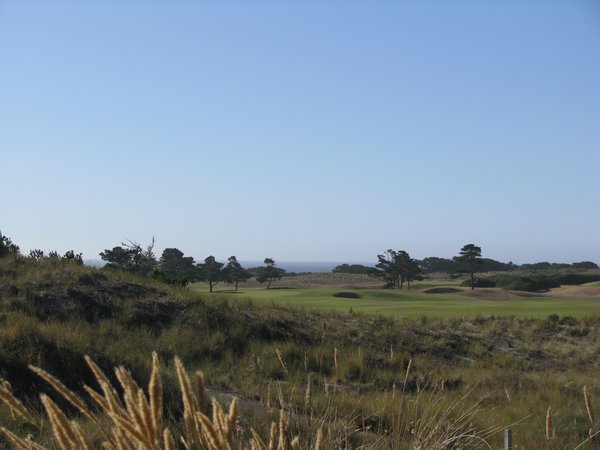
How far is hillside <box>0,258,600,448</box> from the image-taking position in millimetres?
6609

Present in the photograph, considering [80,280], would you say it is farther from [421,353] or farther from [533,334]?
[533,334]

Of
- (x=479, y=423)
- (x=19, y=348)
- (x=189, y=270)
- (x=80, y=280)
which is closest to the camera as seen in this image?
(x=479, y=423)

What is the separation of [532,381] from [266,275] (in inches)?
1793

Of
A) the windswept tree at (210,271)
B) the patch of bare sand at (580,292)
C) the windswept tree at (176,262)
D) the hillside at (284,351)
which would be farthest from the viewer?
the windswept tree at (210,271)

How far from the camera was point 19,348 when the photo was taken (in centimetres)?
739

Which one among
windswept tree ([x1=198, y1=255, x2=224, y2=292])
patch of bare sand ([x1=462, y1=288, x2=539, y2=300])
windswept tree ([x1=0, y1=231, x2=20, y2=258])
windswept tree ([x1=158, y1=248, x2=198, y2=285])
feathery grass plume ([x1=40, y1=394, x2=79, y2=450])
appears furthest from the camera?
windswept tree ([x1=198, y1=255, x2=224, y2=292])

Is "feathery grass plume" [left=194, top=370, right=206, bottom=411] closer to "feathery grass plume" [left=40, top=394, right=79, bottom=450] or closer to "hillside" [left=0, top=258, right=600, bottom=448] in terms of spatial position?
"feathery grass plume" [left=40, top=394, right=79, bottom=450]

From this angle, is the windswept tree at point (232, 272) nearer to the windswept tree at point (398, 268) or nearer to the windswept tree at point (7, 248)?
the windswept tree at point (398, 268)

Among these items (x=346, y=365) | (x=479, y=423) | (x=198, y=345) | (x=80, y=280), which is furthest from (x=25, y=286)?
(x=479, y=423)

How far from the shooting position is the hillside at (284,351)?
260 inches

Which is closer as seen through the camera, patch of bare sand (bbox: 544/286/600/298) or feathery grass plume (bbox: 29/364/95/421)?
feathery grass plume (bbox: 29/364/95/421)

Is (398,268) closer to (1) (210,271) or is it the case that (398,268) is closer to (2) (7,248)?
(1) (210,271)

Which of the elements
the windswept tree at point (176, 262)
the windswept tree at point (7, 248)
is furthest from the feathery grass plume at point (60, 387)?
the windswept tree at point (176, 262)

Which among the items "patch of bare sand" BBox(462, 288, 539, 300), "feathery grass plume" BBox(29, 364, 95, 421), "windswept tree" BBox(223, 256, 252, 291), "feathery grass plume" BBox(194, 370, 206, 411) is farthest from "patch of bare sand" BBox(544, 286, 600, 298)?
"feathery grass plume" BBox(29, 364, 95, 421)
